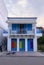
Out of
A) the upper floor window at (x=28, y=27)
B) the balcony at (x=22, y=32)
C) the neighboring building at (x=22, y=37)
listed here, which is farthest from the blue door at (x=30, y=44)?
the upper floor window at (x=28, y=27)

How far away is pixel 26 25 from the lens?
34438mm

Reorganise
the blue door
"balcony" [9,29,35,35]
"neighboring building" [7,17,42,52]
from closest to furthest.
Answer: "neighboring building" [7,17,42,52]
the blue door
"balcony" [9,29,35,35]

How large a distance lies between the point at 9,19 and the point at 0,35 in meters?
6.83

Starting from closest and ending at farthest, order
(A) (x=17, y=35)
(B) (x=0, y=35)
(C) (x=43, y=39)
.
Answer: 1. (A) (x=17, y=35)
2. (C) (x=43, y=39)
3. (B) (x=0, y=35)

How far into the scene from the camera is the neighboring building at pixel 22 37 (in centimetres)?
3328

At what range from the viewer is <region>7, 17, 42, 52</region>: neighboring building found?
109 feet

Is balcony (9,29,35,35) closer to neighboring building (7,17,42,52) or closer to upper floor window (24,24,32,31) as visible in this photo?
neighboring building (7,17,42,52)

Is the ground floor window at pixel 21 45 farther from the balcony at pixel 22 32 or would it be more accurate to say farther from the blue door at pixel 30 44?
the balcony at pixel 22 32

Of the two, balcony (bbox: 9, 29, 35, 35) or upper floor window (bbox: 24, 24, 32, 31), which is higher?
upper floor window (bbox: 24, 24, 32, 31)

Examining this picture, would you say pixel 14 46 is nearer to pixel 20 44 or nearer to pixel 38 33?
pixel 20 44

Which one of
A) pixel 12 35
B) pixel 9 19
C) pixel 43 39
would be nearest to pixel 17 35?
pixel 12 35

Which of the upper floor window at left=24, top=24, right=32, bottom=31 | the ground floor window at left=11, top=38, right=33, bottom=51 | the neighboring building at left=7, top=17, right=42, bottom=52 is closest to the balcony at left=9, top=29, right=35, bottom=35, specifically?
the neighboring building at left=7, top=17, right=42, bottom=52

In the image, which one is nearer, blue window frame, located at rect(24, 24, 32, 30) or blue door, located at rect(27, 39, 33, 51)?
blue door, located at rect(27, 39, 33, 51)

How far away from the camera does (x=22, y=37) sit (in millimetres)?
33312
